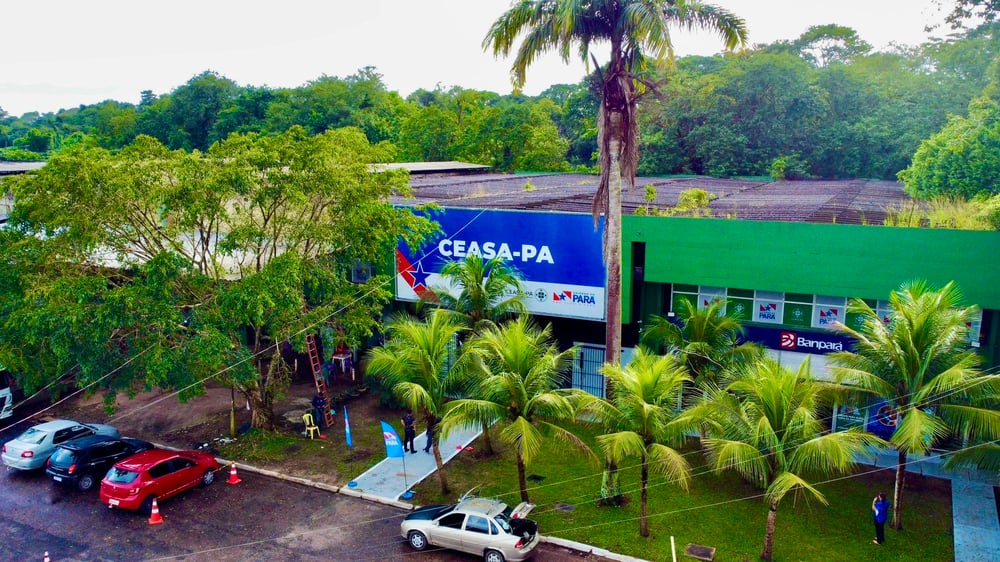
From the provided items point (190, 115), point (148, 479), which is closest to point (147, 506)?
point (148, 479)

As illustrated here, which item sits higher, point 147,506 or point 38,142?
point 38,142

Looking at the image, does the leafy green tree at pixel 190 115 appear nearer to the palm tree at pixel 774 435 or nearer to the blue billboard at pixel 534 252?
the blue billboard at pixel 534 252

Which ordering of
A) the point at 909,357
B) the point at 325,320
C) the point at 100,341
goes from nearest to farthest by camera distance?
1. the point at 909,357
2. the point at 100,341
3. the point at 325,320

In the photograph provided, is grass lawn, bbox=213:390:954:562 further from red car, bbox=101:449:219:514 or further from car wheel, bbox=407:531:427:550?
red car, bbox=101:449:219:514

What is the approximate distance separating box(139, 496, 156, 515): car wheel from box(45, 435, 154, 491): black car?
2473 mm

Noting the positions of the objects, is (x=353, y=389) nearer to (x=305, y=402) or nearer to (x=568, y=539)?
(x=305, y=402)

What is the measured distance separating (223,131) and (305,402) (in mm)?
55592

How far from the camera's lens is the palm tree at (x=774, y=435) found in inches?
532

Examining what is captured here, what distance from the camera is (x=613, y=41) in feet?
57.4

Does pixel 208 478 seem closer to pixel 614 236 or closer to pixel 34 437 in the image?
pixel 34 437

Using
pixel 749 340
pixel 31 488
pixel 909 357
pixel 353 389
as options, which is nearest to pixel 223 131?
pixel 353 389

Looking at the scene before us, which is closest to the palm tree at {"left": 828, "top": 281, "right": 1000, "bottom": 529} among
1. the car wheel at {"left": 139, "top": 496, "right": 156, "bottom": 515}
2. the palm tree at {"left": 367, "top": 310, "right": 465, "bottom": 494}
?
the palm tree at {"left": 367, "top": 310, "right": 465, "bottom": 494}

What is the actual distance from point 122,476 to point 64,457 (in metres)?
2.69

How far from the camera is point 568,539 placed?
16.6 m
